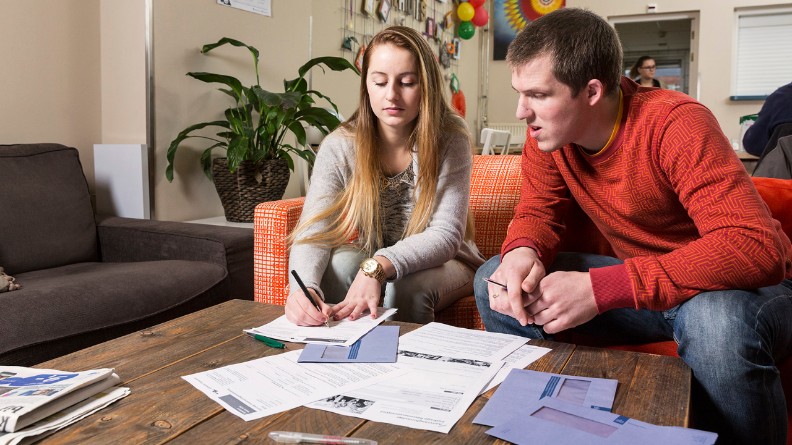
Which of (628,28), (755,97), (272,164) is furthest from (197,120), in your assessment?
(628,28)

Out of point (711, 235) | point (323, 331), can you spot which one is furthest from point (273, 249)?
point (711, 235)

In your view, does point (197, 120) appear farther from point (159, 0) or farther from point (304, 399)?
point (304, 399)

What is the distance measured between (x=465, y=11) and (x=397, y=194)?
4.66 m

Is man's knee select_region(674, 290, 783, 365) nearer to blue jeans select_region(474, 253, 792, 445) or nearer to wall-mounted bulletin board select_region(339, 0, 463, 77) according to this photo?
blue jeans select_region(474, 253, 792, 445)

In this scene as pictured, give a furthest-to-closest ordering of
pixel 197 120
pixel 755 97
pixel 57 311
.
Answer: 1. pixel 755 97
2. pixel 197 120
3. pixel 57 311

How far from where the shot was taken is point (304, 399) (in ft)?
2.87

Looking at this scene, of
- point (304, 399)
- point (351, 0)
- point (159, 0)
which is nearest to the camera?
point (304, 399)

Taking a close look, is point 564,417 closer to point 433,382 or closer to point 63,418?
point 433,382

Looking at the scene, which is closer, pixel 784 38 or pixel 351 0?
pixel 351 0

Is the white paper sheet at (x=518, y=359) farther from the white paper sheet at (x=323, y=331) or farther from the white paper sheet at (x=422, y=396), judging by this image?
the white paper sheet at (x=323, y=331)

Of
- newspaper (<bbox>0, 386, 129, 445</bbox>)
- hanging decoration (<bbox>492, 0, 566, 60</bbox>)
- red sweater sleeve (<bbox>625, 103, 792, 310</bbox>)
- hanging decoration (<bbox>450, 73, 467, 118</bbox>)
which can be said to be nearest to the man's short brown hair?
red sweater sleeve (<bbox>625, 103, 792, 310</bbox>)

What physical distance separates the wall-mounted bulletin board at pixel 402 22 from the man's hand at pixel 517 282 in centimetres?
306

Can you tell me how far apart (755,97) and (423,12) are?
309 cm

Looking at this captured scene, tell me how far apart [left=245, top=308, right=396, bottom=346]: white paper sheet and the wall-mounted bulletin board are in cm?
310
